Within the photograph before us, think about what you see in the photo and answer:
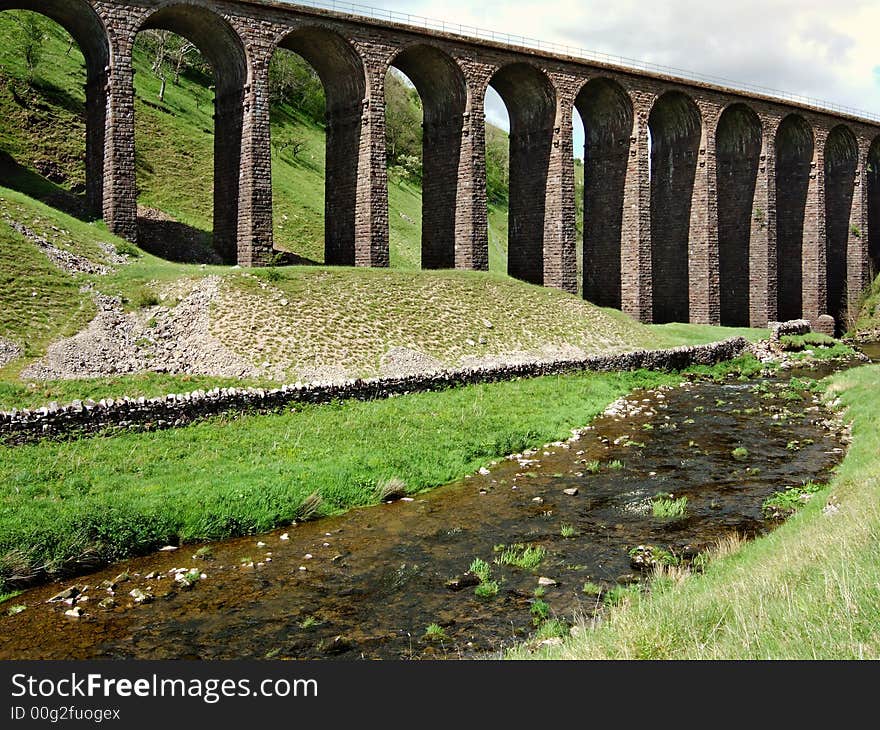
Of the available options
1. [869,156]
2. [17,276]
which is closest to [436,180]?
[17,276]

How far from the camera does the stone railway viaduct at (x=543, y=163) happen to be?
3716 centimetres

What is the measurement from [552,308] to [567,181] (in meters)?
9.60

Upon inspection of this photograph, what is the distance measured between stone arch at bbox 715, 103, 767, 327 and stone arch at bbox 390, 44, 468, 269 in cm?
2240

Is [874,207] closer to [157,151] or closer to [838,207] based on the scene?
[838,207]

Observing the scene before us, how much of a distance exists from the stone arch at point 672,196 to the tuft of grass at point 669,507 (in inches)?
1514

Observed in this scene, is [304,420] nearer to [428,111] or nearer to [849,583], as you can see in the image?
[849,583]

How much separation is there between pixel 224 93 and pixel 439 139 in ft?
40.7

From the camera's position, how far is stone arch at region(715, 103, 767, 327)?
187 feet

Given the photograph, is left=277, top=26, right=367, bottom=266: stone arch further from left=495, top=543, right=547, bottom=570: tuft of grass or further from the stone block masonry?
left=495, top=543, right=547, bottom=570: tuft of grass

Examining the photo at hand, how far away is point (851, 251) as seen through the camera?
210 feet

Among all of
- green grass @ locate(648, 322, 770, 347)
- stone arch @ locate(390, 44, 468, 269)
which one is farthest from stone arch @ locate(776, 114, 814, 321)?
stone arch @ locate(390, 44, 468, 269)

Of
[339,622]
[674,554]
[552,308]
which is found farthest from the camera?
[552,308]

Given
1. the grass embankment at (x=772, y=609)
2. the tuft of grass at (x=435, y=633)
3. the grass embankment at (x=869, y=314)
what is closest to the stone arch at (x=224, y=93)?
the tuft of grass at (x=435, y=633)

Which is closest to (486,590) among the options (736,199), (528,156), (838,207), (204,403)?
(204,403)
